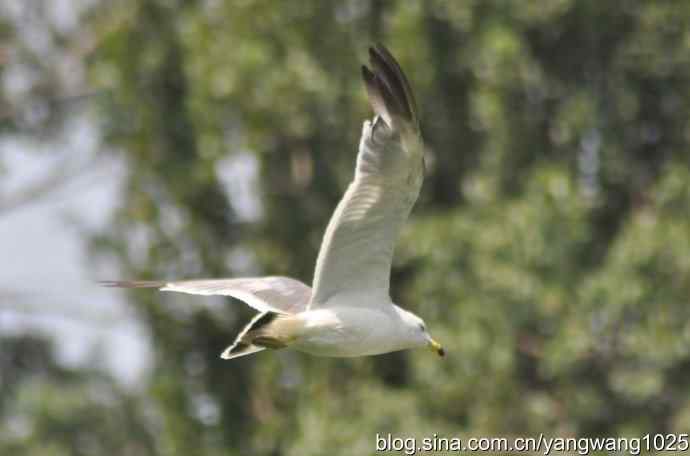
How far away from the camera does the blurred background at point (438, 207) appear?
1391cm

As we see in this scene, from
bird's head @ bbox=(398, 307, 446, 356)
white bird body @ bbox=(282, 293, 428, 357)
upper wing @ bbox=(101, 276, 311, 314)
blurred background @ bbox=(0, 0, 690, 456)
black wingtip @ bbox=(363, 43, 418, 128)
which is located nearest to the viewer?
black wingtip @ bbox=(363, 43, 418, 128)

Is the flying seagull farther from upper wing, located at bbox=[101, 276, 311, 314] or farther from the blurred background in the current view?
the blurred background

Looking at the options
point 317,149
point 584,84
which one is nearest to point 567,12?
point 584,84

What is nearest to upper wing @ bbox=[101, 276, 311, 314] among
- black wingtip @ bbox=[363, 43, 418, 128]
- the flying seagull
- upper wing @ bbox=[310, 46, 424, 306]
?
the flying seagull

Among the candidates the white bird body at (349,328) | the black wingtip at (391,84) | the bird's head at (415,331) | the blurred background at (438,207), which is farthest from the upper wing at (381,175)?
the blurred background at (438,207)

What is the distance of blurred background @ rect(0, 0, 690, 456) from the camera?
1391cm

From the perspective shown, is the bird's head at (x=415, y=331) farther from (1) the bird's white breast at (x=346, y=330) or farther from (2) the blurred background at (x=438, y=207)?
(2) the blurred background at (x=438, y=207)

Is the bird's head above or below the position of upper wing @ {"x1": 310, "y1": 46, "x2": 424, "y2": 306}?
below

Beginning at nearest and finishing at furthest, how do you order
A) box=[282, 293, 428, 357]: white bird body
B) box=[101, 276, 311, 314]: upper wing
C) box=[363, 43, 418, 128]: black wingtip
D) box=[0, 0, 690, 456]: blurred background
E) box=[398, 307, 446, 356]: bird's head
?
1. box=[363, 43, 418, 128]: black wingtip
2. box=[282, 293, 428, 357]: white bird body
3. box=[101, 276, 311, 314]: upper wing
4. box=[398, 307, 446, 356]: bird's head
5. box=[0, 0, 690, 456]: blurred background

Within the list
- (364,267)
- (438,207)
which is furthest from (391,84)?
(438,207)

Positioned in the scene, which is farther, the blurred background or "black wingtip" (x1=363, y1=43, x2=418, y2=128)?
the blurred background

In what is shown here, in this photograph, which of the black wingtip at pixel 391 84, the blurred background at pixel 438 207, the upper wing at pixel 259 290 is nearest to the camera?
the black wingtip at pixel 391 84

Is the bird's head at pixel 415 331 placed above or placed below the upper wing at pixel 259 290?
below

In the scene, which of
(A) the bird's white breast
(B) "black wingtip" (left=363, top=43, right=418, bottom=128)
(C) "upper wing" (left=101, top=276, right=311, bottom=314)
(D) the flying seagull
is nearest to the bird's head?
(D) the flying seagull
